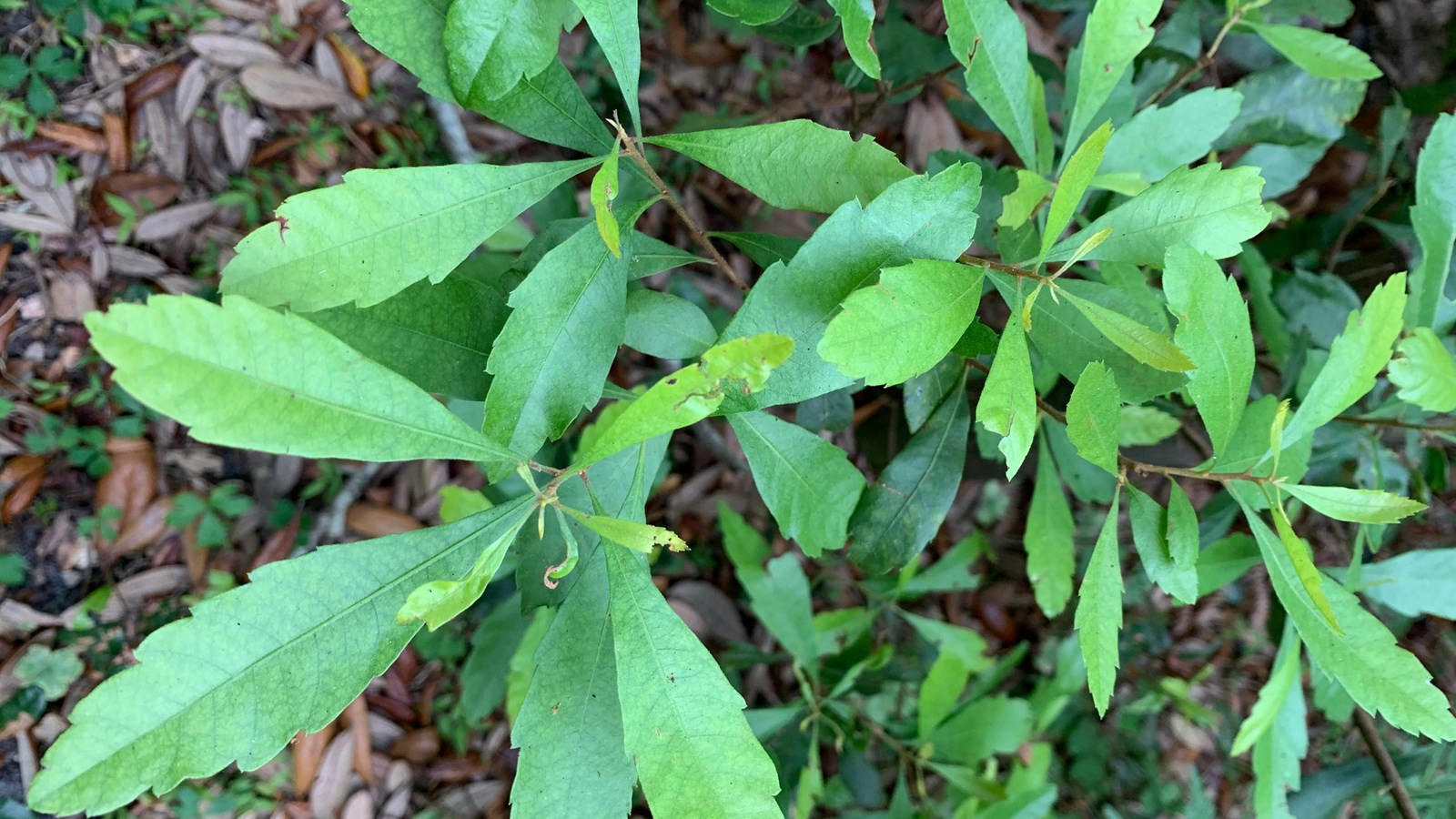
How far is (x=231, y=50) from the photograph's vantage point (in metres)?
1.98

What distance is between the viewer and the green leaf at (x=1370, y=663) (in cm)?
97

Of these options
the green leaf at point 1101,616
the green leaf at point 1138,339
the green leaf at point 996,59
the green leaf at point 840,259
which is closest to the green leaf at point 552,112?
the green leaf at point 840,259

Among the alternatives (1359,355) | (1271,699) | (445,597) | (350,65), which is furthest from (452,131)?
(1271,699)

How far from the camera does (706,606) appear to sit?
2.26 metres

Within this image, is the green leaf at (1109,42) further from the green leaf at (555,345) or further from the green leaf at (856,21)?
the green leaf at (555,345)

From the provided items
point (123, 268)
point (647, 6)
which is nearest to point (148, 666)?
point (123, 268)

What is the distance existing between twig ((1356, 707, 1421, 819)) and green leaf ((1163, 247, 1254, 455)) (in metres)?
1.09

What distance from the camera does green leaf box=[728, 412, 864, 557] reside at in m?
1.11

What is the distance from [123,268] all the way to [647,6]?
1.40 metres

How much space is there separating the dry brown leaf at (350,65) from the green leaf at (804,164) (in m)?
1.50

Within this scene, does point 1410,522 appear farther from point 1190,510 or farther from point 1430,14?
point 1190,510

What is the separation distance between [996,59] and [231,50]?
1785 millimetres

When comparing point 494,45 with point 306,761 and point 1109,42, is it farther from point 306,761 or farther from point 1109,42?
point 306,761

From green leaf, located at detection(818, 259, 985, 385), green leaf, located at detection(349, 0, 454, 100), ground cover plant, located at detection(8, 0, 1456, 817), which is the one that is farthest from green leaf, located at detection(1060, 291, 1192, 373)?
green leaf, located at detection(349, 0, 454, 100)
